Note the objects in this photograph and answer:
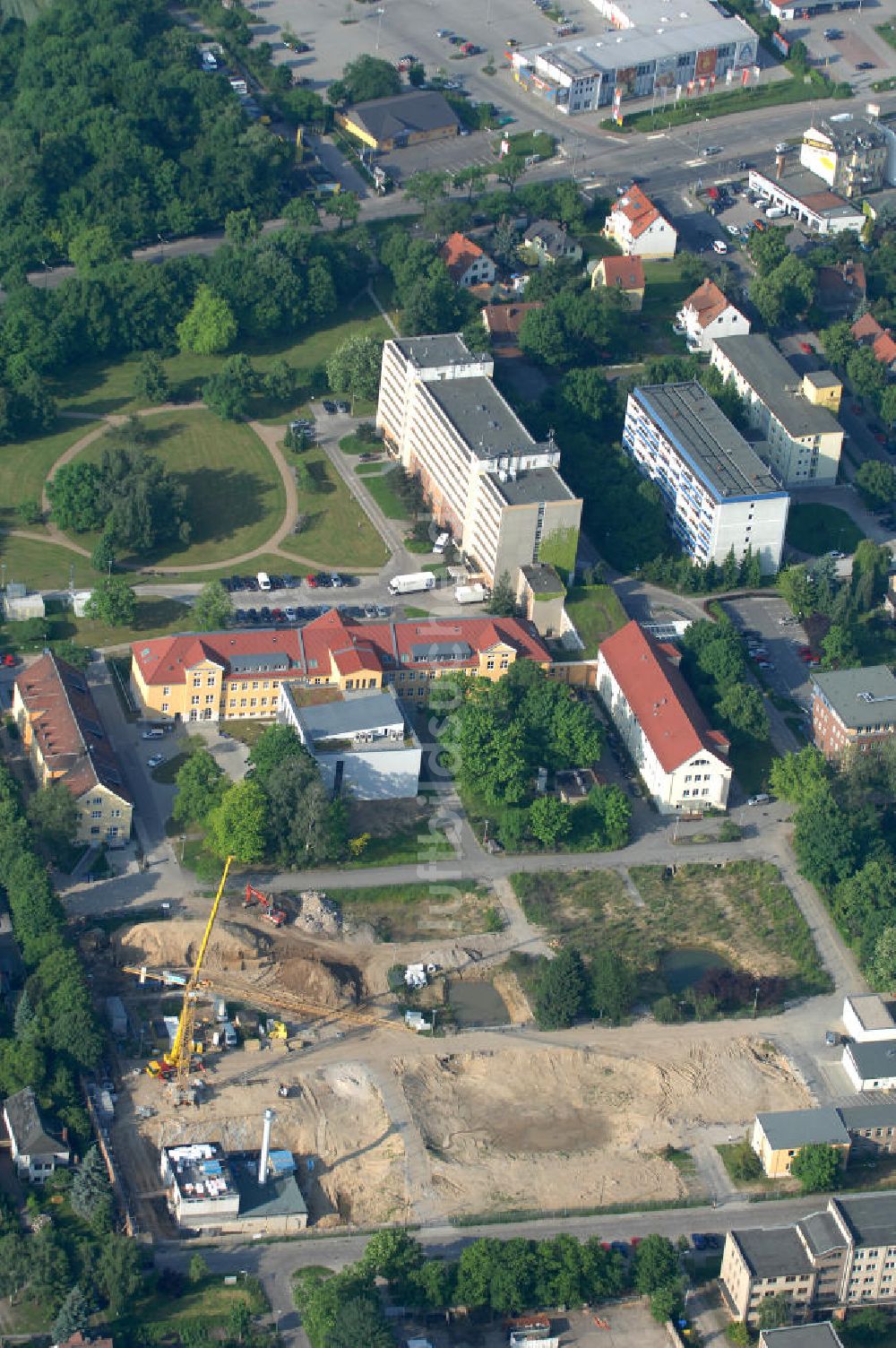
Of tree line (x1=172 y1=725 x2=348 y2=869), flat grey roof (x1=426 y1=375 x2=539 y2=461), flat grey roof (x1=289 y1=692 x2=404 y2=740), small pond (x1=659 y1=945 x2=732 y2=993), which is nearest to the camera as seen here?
small pond (x1=659 y1=945 x2=732 y2=993)

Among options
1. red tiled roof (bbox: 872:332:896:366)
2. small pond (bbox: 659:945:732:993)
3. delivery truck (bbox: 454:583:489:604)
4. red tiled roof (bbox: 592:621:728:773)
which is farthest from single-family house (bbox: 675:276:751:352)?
small pond (bbox: 659:945:732:993)

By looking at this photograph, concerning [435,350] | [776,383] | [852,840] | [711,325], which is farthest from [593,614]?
[711,325]

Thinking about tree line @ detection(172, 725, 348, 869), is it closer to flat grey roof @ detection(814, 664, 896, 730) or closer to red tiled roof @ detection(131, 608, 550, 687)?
red tiled roof @ detection(131, 608, 550, 687)

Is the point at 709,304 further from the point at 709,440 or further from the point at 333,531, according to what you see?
the point at 333,531

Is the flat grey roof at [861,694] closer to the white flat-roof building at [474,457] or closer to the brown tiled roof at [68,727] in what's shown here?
the white flat-roof building at [474,457]

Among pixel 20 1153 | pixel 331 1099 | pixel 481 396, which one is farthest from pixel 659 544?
Answer: pixel 20 1153

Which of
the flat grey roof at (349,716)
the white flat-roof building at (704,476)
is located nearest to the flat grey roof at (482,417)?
the white flat-roof building at (704,476)
